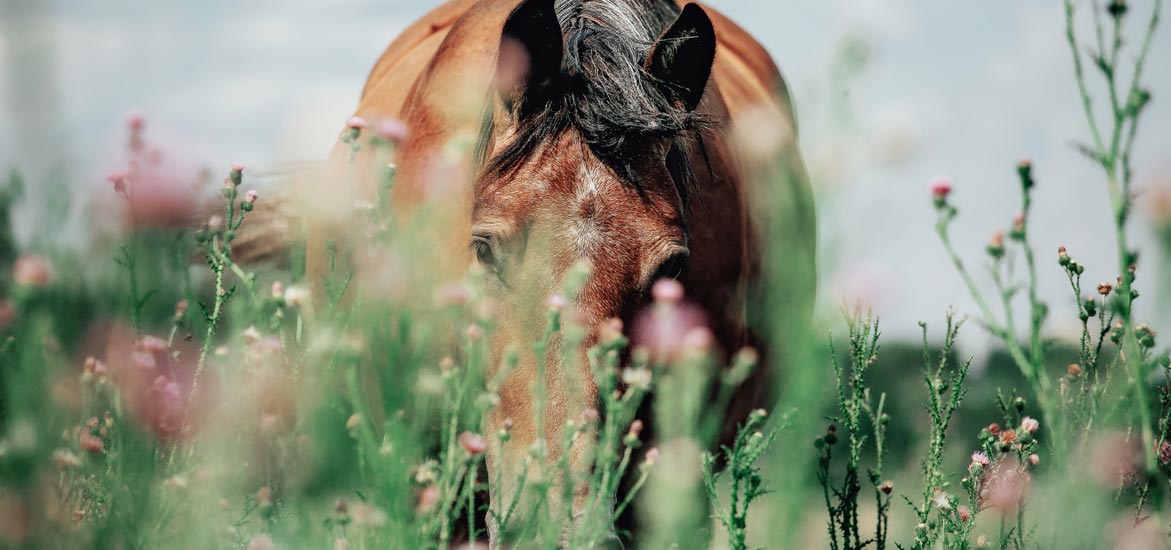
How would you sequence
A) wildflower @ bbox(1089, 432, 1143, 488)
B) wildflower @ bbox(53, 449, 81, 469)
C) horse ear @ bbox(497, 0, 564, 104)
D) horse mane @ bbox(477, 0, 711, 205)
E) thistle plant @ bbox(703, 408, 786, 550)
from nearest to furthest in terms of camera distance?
1. wildflower @ bbox(53, 449, 81, 469)
2. thistle plant @ bbox(703, 408, 786, 550)
3. wildflower @ bbox(1089, 432, 1143, 488)
4. horse mane @ bbox(477, 0, 711, 205)
5. horse ear @ bbox(497, 0, 564, 104)

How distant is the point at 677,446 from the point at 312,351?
74cm

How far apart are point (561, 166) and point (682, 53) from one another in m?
0.65

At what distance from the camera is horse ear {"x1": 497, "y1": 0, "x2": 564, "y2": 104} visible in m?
A: 2.75

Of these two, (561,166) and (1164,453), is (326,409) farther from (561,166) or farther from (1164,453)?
(1164,453)

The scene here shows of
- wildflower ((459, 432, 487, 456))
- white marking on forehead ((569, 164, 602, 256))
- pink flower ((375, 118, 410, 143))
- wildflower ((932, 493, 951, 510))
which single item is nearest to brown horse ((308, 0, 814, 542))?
white marking on forehead ((569, 164, 602, 256))

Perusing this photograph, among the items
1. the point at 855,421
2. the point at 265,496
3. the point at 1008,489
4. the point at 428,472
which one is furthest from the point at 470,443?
the point at 1008,489

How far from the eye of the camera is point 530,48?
9.09 feet

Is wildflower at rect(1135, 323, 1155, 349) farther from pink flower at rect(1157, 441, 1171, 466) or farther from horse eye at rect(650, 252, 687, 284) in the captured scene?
horse eye at rect(650, 252, 687, 284)

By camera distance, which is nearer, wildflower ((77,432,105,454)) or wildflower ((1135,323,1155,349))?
wildflower ((77,432,105,454))

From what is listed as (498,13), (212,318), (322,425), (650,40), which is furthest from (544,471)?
(498,13)

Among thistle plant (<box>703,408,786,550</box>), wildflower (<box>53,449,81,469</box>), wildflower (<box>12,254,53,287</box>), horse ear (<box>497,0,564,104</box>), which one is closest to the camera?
wildflower (<box>12,254,53,287</box>)

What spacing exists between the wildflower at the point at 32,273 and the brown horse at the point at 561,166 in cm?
67

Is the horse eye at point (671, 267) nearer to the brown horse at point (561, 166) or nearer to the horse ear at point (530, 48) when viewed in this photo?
the brown horse at point (561, 166)

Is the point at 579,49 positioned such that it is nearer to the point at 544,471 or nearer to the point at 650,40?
the point at 650,40
